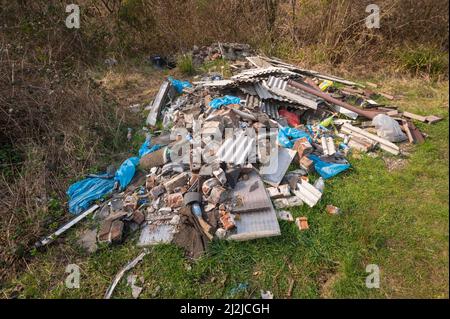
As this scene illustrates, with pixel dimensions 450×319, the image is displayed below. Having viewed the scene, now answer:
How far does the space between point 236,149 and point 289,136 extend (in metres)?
1.17

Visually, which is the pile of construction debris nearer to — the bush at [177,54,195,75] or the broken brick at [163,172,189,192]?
the broken brick at [163,172,189,192]

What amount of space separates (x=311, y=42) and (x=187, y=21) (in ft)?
13.5

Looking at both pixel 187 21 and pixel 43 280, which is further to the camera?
pixel 187 21

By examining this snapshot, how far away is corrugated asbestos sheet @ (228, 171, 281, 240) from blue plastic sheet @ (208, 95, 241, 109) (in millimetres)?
1926

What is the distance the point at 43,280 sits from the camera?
3.06 m

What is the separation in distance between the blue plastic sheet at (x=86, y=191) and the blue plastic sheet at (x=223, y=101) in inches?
90.7

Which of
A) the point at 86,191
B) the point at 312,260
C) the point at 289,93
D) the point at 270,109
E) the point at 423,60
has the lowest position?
the point at 312,260

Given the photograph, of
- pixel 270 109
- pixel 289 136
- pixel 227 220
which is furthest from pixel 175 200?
pixel 270 109

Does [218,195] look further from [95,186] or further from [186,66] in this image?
[186,66]

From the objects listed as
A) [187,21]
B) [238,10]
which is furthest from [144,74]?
[238,10]

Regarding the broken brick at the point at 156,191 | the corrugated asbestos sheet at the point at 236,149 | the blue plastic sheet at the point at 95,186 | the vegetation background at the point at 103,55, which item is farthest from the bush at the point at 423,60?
the blue plastic sheet at the point at 95,186

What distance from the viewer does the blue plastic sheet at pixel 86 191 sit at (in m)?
3.83

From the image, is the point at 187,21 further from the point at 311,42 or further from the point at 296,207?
the point at 296,207

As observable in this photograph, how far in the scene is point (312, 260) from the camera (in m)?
2.98
